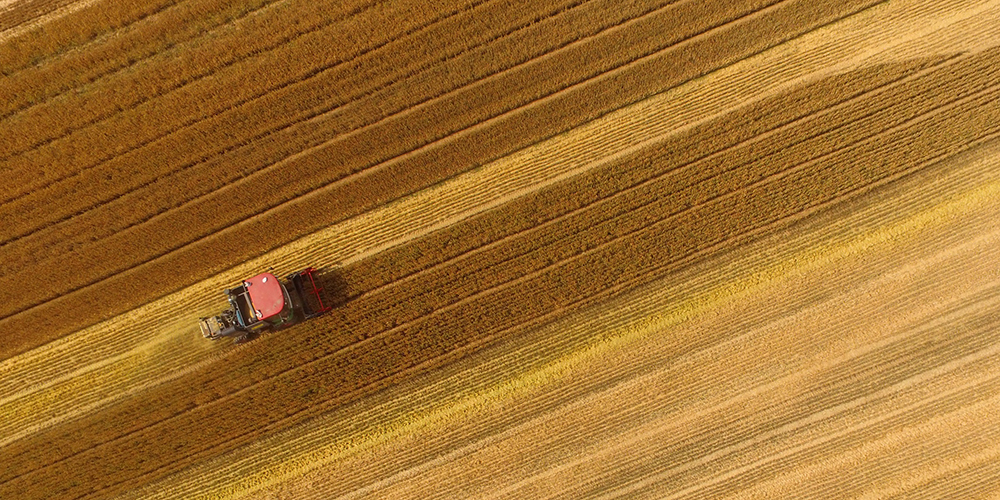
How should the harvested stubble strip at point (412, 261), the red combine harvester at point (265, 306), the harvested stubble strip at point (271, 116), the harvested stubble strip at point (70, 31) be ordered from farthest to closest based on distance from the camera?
the harvested stubble strip at point (412, 261), the harvested stubble strip at point (271, 116), the harvested stubble strip at point (70, 31), the red combine harvester at point (265, 306)

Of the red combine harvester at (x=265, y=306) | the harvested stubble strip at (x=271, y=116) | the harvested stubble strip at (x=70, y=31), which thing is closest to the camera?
the red combine harvester at (x=265, y=306)

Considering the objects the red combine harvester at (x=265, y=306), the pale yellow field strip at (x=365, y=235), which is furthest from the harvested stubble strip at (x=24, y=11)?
the red combine harvester at (x=265, y=306)

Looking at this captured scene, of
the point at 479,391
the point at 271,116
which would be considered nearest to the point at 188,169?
the point at 271,116

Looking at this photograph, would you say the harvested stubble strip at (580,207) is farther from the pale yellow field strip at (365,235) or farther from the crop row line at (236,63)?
the crop row line at (236,63)

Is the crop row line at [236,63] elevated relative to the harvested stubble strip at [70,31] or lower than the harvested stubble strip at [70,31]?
lower

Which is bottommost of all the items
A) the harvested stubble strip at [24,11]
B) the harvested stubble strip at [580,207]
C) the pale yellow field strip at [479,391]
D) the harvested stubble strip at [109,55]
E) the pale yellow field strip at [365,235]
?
the pale yellow field strip at [479,391]

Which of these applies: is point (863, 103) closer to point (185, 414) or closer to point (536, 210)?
point (536, 210)

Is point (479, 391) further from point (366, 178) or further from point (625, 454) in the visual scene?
point (366, 178)
